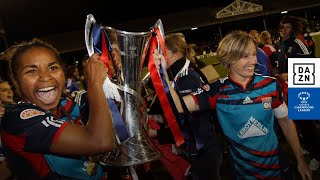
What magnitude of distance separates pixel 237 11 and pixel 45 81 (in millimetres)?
22888

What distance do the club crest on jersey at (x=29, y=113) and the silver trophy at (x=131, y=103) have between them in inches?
17.7

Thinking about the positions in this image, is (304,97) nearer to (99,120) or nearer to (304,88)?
(304,88)

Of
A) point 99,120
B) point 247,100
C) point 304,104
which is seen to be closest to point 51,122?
point 99,120

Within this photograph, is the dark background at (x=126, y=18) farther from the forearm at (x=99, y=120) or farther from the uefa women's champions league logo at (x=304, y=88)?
the forearm at (x=99, y=120)

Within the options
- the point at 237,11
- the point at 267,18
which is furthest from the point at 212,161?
the point at 267,18

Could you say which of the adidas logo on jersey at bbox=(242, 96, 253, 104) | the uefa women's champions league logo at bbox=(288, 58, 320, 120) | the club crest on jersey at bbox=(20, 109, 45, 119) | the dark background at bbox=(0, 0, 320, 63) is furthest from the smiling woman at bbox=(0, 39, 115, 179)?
the dark background at bbox=(0, 0, 320, 63)

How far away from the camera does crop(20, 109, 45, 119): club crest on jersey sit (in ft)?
4.90

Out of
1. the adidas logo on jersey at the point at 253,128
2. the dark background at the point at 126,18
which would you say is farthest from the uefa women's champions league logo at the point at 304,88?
the dark background at the point at 126,18

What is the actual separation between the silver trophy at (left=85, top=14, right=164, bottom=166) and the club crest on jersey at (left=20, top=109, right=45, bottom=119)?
0.45 m

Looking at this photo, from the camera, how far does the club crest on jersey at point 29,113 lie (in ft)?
4.90

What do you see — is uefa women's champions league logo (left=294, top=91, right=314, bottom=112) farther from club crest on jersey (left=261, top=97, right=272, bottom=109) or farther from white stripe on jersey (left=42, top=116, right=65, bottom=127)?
white stripe on jersey (left=42, top=116, right=65, bottom=127)

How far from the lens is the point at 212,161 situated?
10.6 feet

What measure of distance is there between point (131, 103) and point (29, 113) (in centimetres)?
59

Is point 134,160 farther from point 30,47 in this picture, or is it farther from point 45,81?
point 30,47
